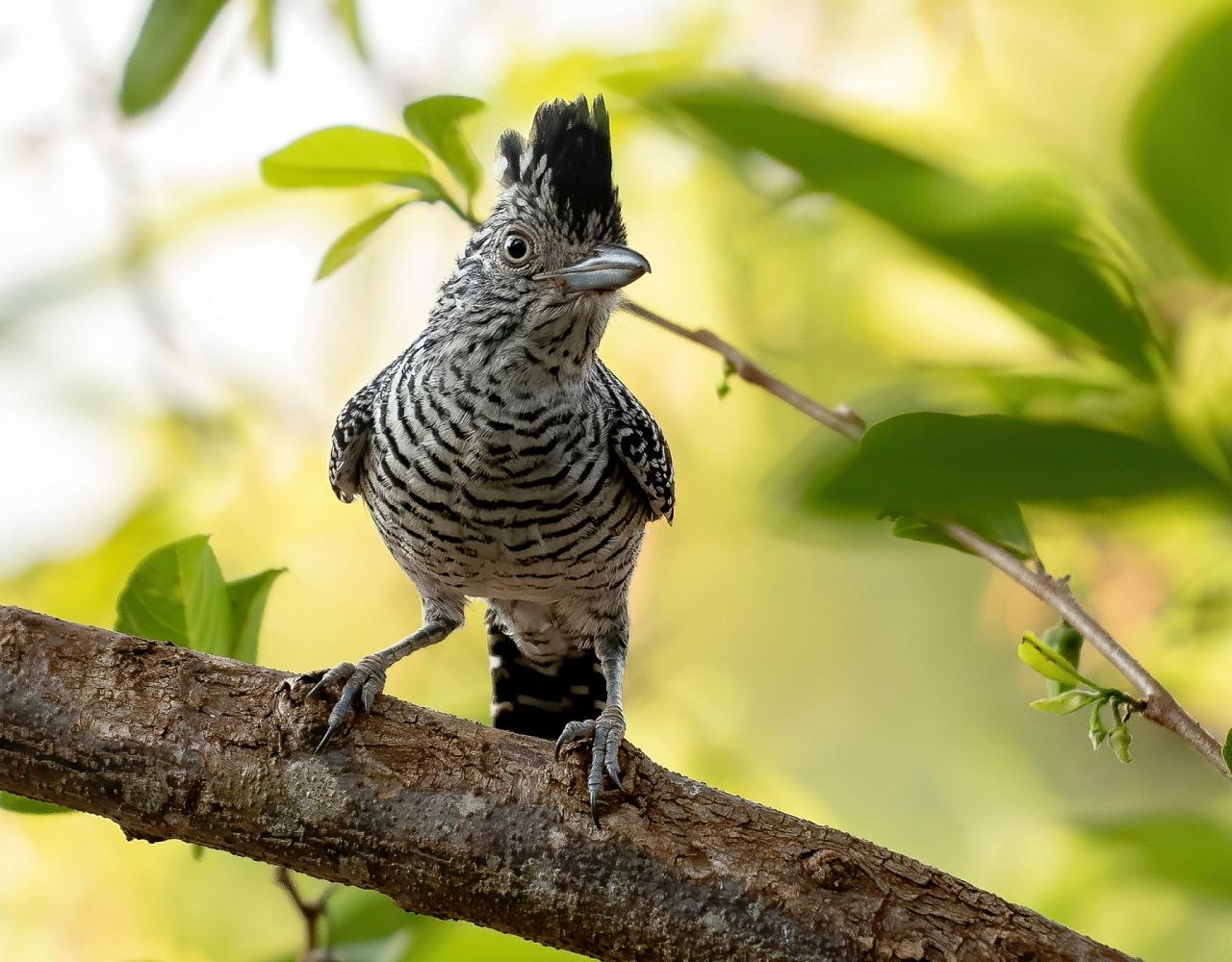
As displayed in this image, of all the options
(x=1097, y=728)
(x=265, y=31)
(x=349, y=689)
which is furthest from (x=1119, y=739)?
(x=265, y=31)

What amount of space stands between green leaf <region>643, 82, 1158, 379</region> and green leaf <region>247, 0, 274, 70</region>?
138 centimetres

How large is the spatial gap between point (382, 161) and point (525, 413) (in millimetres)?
816

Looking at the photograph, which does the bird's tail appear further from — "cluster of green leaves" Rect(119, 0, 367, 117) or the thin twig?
"cluster of green leaves" Rect(119, 0, 367, 117)

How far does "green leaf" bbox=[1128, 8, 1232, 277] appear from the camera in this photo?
1.82 ft

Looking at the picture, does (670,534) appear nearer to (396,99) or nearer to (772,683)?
(772,683)

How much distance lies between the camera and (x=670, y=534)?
5.41m

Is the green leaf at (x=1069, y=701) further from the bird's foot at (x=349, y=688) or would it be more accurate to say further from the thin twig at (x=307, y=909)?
the thin twig at (x=307, y=909)

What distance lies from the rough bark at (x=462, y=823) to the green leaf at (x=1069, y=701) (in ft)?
1.41

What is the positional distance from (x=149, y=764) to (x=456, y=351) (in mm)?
1219

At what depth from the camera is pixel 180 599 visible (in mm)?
2062

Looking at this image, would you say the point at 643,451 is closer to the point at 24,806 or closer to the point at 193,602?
the point at 193,602

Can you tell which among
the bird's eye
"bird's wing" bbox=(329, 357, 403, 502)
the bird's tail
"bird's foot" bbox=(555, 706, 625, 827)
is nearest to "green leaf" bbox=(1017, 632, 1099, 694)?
"bird's foot" bbox=(555, 706, 625, 827)

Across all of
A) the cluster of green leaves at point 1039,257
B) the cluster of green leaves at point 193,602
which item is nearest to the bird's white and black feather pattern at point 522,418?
the cluster of green leaves at point 193,602

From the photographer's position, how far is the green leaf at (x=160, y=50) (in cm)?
140
